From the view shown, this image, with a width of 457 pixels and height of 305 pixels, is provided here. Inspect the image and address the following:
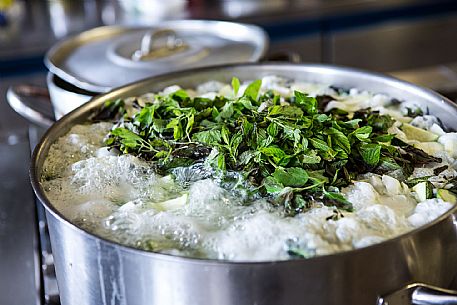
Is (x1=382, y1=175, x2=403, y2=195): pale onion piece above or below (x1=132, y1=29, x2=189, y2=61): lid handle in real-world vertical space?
above

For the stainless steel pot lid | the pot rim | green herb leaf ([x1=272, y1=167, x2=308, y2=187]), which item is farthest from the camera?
the stainless steel pot lid

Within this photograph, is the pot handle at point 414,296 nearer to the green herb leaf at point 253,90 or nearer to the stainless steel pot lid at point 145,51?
the green herb leaf at point 253,90

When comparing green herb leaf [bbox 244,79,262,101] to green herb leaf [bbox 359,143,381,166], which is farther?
green herb leaf [bbox 244,79,262,101]

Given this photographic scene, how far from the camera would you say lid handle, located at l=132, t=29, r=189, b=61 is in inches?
79.0

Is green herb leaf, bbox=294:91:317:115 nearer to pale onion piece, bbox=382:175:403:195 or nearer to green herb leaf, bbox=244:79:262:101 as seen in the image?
green herb leaf, bbox=244:79:262:101

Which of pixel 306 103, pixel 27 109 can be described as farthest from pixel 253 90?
pixel 27 109

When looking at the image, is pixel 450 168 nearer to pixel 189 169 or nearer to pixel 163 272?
pixel 189 169

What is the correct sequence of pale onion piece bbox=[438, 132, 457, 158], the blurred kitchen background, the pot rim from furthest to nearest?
the blurred kitchen background → pale onion piece bbox=[438, 132, 457, 158] → the pot rim

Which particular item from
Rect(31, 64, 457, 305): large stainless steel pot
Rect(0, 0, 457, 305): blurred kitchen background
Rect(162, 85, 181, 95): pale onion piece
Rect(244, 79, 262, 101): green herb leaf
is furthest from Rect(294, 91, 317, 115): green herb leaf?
Rect(0, 0, 457, 305): blurred kitchen background

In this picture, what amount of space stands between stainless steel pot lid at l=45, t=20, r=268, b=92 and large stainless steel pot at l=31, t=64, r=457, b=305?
31.2 inches

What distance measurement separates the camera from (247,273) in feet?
2.96

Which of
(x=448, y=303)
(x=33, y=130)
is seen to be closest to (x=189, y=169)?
(x=448, y=303)

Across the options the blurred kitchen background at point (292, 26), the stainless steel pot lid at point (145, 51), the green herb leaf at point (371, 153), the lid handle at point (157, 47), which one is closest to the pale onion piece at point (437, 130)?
the green herb leaf at point (371, 153)

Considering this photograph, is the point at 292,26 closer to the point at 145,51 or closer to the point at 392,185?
the point at 145,51
